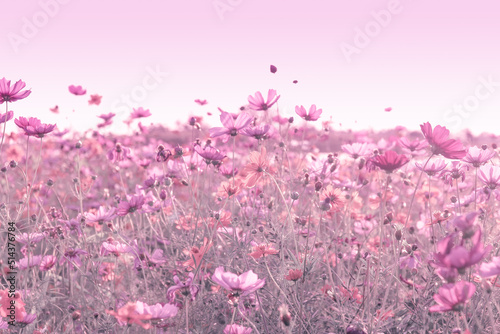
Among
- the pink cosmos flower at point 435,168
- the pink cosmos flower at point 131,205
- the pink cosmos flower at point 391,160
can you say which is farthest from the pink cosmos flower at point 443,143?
the pink cosmos flower at point 131,205

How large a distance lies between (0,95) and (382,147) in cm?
203

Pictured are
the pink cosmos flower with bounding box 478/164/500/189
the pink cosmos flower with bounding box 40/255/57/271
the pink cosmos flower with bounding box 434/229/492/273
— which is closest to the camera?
the pink cosmos flower with bounding box 434/229/492/273

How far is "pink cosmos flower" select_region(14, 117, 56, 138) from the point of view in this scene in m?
1.62

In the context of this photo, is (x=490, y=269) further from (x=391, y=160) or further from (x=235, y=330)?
(x=235, y=330)

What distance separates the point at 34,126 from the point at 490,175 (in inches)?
69.4

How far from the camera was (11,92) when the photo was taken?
61.2 inches

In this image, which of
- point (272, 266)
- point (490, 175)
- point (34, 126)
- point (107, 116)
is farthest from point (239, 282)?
point (107, 116)

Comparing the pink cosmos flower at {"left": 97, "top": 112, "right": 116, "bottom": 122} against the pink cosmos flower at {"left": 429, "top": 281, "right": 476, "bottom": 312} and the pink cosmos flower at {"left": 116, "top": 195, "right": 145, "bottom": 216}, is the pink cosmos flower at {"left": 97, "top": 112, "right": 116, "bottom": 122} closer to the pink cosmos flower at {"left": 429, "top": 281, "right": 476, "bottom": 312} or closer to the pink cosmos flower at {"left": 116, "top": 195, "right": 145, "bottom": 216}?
the pink cosmos flower at {"left": 116, "top": 195, "right": 145, "bottom": 216}

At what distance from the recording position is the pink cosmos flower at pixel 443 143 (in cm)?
112

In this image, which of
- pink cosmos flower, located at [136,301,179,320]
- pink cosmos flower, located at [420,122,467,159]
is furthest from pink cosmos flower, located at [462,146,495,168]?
pink cosmos flower, located at [136,301,179,320]

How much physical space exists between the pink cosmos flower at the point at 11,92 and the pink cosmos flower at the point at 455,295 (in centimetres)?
157

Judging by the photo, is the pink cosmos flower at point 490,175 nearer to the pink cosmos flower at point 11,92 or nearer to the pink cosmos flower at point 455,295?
the pink cosmos flower at point 455,295

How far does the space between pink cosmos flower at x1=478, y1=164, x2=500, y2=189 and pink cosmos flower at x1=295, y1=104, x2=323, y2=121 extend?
31.4 inches

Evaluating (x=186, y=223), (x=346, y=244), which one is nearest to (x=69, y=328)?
(x=186, y=223)
